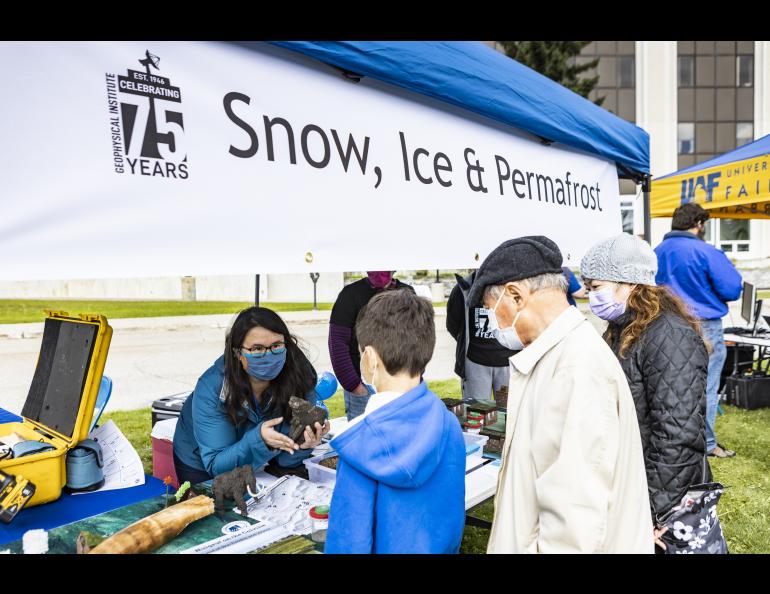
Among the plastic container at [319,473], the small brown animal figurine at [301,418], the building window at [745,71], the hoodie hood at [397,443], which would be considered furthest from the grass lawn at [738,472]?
the building window at [745,71]

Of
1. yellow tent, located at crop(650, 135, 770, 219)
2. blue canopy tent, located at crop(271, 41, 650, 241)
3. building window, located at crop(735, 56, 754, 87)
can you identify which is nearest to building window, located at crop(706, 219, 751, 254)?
building window, located at crop(735, 56, 754, 87)

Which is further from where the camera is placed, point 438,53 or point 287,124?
point 438,53

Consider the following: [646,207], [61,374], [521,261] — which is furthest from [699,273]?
[61,374]

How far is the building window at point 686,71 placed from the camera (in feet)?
97.3

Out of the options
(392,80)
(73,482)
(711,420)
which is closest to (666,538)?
(392,80)

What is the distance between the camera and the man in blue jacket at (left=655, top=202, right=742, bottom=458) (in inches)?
171

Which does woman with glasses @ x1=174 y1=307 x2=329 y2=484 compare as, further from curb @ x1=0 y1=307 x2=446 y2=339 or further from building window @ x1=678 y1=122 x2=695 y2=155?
building window @ x1=678 y1=122 x2=695 y2=155

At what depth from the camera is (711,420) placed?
14.8ft

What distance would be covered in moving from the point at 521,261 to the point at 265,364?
121cm

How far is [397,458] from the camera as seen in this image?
4.41ft

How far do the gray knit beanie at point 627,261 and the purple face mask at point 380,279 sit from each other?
158 cm

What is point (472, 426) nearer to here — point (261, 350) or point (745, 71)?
point (261, 350)

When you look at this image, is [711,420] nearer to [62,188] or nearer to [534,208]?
[534,208]

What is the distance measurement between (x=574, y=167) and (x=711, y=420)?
8.93 feet
